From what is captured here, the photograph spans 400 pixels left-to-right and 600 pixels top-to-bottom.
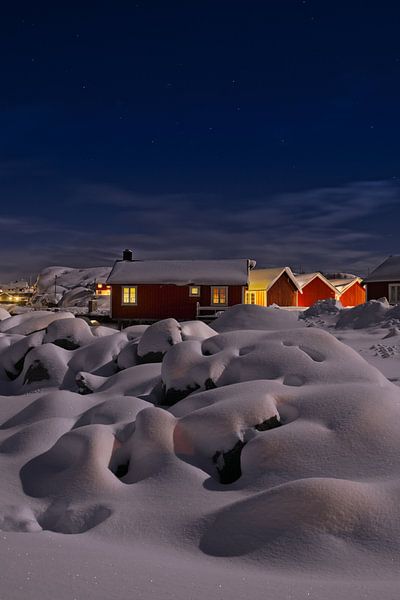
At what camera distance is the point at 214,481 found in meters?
4.57

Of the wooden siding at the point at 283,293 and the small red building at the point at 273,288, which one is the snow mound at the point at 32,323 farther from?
the wooden siding at the point at 283,293

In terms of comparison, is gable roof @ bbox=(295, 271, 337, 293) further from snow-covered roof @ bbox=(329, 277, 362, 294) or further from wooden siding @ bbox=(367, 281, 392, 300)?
wooden siding @ bbox=(367, 281, 392, 300)

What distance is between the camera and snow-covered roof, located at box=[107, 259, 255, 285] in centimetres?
2919

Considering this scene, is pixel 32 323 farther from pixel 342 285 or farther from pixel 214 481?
pixel 342 285

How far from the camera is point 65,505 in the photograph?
4387 millimetres

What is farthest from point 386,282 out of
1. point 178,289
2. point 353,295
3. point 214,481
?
point 214,481

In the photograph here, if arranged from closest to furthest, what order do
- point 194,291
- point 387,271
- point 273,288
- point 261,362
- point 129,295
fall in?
point 261,362, point 194,291, point 129,295, point 387,271, point 273,288

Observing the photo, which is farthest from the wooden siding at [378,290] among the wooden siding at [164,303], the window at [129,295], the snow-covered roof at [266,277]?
the window at [129,295]

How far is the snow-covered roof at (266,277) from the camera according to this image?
31578 millimetres

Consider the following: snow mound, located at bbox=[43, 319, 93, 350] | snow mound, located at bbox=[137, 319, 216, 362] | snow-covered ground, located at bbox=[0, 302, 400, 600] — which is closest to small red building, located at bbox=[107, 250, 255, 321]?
snow mound, located at bbox=[43, 319, 93, 350]

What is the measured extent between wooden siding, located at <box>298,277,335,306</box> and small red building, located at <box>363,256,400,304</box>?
604 cm

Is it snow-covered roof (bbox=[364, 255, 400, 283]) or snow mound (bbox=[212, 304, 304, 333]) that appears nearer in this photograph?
snow mound (bbox=[212, 304, 304, 333])

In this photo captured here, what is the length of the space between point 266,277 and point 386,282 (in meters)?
7.57

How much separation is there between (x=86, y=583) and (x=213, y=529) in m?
1.16
